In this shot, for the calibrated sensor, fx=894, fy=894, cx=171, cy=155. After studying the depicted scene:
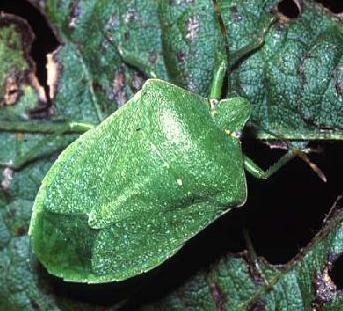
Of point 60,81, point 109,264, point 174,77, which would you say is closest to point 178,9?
point 174,77

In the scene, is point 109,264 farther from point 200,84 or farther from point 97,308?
point 200,84

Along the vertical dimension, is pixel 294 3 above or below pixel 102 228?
above

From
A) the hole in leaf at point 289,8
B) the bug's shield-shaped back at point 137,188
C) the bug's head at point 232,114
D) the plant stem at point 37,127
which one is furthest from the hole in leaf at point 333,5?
the plant stem at point 37,127

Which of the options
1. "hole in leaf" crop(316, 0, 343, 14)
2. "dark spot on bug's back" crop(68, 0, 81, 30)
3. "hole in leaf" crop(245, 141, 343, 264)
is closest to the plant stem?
"dark spot on bug's back" crop(68, 0, 81, 30)

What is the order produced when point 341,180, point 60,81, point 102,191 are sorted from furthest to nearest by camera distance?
point 60,81 → point 341,180 → point 102,191

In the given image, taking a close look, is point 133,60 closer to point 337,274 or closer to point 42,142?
point 42,142

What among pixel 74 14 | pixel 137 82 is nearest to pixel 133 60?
pixel 137 82

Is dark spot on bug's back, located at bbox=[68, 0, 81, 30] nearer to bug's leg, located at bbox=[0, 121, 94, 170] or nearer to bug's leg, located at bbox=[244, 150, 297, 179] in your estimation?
bug's leg, located at bbox=[0, 121, 94, 170]
